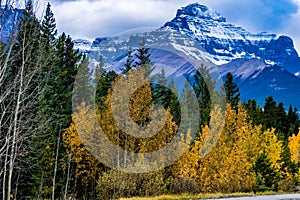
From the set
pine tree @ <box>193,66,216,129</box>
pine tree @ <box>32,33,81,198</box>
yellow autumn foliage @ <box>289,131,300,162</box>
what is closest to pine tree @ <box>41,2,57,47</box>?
pine tree @ <box>32,33,81,198</box>

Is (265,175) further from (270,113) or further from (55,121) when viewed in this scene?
(270,113)

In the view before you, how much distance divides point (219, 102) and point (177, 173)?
801cm

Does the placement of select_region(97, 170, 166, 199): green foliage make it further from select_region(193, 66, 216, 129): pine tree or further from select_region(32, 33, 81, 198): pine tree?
select_region(193, 66, 216, 129): pine tree

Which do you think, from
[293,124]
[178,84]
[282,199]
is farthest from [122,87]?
[293,124]

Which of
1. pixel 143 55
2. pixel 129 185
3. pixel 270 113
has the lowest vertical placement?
pixel 129 185

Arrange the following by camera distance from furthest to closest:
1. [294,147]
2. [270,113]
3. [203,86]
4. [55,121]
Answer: [270,113] → [294,147] → [203,86] → [55,121]

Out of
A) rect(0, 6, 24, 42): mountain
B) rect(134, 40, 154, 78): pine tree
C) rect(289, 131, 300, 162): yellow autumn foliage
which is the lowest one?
rect(289, 131, 300, 162): yellow autumn foliage

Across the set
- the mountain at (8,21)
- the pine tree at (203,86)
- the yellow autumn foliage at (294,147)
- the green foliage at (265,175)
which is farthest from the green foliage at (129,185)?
the yellow autumn foliage at (294,147)

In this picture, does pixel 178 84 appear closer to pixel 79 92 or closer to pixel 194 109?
pixel 194 109

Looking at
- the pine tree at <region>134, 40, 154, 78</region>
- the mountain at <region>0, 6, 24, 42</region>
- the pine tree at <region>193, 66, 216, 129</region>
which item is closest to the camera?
the mountain at <region>0, 6, 24, 42</region>

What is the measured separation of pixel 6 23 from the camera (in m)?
14.5

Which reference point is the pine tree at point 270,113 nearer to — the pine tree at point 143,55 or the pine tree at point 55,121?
the pine tree at point 143,55

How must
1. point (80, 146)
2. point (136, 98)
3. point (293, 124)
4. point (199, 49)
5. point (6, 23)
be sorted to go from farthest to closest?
point (293, 124)
point (199, 49)
point (80, 146)
point (136, 98)
point (6, 23)

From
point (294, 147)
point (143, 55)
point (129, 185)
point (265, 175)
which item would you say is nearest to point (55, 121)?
point (129, 185)
